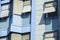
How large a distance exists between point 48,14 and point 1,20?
143cm

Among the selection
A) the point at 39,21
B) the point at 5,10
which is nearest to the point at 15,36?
the point at 39,21

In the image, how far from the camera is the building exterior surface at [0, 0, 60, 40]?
7.51m

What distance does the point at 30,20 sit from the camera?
7836 millimetres

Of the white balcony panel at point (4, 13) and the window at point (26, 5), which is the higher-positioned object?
the window at point (26, 5)

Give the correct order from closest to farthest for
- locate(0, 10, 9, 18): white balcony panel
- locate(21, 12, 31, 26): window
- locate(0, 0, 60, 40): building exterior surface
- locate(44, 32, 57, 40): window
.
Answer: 1. locate(44, 32, 57, 40): window
2. locate(0, 0, 60, 40): building exterior surface
3. locate(21, 12, 31, 26): window
4. locate(0, 10, 9, 18): white balcony panel

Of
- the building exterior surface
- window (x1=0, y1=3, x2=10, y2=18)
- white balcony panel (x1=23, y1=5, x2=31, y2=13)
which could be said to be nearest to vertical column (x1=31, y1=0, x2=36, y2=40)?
the building exterior surface

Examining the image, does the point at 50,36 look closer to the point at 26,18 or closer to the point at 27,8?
the point at 26,18

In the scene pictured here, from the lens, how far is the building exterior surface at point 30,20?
296 inches

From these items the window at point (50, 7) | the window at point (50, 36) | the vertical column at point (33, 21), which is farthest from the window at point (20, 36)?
the window at point (50, 7)

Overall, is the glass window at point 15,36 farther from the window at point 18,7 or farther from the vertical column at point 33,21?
the window at point 18,7

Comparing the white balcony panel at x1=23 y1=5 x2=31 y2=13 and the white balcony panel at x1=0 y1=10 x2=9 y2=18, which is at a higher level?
the white balcony panel at x1=23 y1=5 x2=31 y2=13

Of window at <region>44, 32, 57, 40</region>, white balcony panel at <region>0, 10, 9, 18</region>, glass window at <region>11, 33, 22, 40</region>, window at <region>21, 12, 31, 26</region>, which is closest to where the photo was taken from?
window at <region>44, 32, 57, 40</region>

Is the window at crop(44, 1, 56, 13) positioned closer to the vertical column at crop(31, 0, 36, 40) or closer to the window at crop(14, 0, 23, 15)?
the vertical column at crop(31, 0, 36, 40)

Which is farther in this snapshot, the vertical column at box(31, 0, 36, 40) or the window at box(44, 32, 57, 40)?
the vertical column at box(31, 0, 36, 40)
